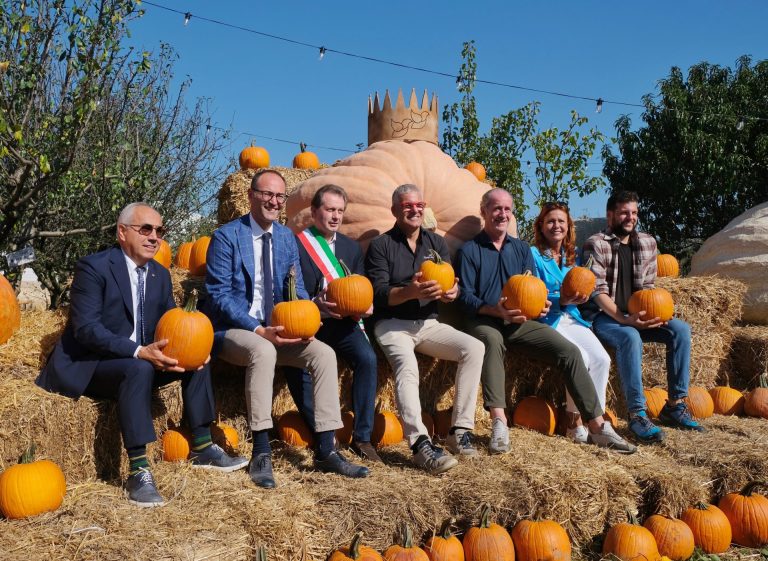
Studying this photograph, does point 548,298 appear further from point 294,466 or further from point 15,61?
point 15,61

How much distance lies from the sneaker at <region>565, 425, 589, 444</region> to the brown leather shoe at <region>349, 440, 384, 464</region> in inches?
50.8

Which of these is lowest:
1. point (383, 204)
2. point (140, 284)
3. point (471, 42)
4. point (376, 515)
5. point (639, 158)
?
point (376, 515)

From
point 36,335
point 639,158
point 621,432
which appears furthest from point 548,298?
point 639,158

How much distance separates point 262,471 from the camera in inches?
128

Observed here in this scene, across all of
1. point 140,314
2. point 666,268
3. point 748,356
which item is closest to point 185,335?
point 140,314

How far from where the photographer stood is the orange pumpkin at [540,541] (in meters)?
3.20

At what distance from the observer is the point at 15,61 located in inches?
192

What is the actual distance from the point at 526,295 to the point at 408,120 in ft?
8.71

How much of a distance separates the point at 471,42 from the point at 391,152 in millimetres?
5544

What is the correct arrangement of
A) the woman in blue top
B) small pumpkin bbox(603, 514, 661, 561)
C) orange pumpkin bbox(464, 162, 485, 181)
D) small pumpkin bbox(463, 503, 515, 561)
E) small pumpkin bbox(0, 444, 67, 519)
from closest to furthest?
small pumpkin bbox(0, 444, 67, 519), small pumpkin bbox(463, 503, 515, 561), small pumpkin bbox(603, 514, 661, 561), the woman in blue top, orange pumpkin bbox(464, 162, 485, 181)

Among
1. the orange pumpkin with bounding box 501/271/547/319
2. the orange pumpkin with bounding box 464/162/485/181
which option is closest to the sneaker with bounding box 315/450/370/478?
the orange pumpkin with bounding box 501/271/547/319

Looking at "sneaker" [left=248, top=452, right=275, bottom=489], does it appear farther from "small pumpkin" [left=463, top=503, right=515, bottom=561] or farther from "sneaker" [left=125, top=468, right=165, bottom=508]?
"small pumpkin" [left=463, top=503, right=515, bottom=561]

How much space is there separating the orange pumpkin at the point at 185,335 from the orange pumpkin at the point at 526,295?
1.82 metres

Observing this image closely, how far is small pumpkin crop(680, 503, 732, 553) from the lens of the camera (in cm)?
354
